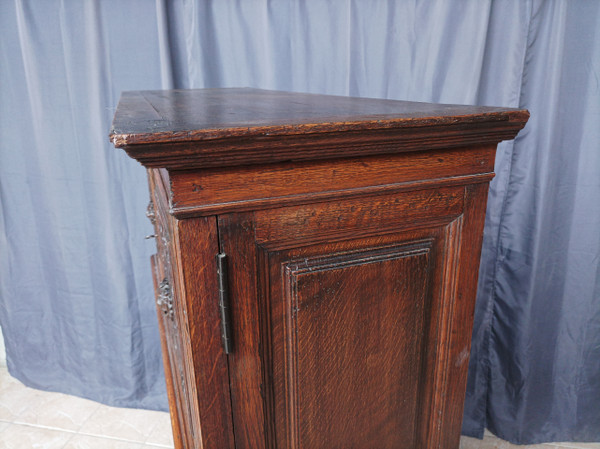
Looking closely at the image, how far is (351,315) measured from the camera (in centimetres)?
65

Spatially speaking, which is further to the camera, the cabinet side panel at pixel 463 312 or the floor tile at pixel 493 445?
the floor tile at pixel 493 445

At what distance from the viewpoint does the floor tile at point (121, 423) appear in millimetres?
1966

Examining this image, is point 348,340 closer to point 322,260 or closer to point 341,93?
point 322,260

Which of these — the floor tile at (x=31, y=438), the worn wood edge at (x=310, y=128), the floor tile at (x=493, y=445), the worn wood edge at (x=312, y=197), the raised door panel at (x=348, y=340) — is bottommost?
the floor tile at (x=493, y=445)

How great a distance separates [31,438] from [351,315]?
184 cm

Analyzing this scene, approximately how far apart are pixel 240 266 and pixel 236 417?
0.21 metres

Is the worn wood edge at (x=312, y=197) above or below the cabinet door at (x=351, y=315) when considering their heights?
above

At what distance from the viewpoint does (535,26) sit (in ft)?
4.98

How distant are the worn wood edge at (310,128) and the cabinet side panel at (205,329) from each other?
10cm

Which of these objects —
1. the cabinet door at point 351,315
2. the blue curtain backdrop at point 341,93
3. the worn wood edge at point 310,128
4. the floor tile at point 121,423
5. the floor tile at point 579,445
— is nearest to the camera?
the worn wood edge at point 310,128

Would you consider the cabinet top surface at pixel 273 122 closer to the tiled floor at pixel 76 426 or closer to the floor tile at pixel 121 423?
the tiled floor at pixel 76 426

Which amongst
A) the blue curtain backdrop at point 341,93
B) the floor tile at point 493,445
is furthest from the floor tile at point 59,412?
the floor tile at point 493,445

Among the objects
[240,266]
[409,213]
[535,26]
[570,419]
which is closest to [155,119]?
[240,266]

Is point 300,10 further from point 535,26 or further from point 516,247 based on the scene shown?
point 516,247
